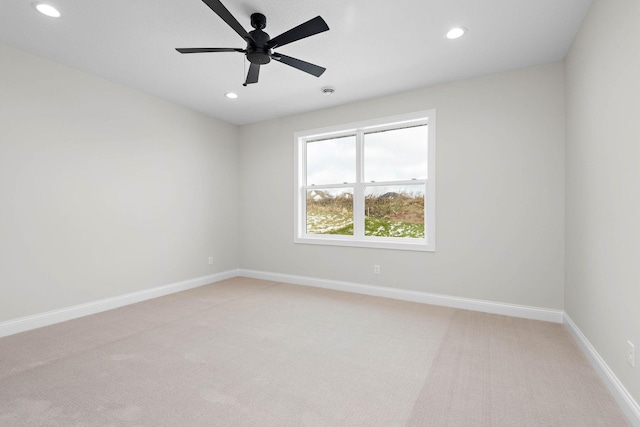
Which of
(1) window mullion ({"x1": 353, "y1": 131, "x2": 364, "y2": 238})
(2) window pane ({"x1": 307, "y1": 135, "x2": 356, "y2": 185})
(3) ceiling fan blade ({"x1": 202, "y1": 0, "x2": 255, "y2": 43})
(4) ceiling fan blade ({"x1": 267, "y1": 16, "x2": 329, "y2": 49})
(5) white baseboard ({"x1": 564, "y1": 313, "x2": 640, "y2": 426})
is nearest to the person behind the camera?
(5) white baseboard ({"x1": 564, "y1": 313, "x2": 640, "y2": 426})

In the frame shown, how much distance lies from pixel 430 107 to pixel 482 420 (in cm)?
325

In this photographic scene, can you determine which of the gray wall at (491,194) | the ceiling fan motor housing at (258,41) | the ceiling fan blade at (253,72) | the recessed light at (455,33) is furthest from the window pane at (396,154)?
the ceiling fan motor housing at (258,41)

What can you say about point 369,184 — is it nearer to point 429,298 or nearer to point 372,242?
point 372,242

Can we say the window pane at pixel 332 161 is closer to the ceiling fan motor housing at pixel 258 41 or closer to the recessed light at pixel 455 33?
the recessed light at pixel 455 33

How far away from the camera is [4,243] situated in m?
2.82

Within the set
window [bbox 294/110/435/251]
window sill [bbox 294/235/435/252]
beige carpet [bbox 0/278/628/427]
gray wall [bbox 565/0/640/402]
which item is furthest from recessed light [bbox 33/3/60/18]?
gray wall [bbox 565/0/640/402]

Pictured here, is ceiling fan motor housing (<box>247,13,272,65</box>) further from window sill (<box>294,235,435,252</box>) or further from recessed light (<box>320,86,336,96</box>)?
window sill (<box>294,235,435,252</box>)

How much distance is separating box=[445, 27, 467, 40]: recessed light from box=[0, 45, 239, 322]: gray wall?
3.65 m

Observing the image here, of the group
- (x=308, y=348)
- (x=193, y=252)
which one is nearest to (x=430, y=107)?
(x=308, y=348)

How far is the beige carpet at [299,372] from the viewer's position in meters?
1.70

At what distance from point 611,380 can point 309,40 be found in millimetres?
3352

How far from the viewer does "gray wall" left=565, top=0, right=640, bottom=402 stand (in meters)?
1.68

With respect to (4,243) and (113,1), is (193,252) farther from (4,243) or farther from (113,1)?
(113,1)

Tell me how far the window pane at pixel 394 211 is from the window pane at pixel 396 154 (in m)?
0.16
